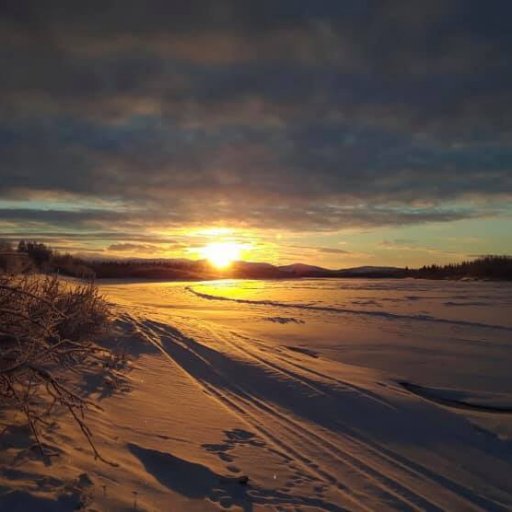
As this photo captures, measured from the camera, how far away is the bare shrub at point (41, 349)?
4266 millimetres

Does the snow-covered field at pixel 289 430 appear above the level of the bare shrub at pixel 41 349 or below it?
below

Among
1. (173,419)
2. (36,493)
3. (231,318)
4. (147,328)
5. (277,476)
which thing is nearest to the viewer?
(36,493)

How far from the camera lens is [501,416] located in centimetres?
715

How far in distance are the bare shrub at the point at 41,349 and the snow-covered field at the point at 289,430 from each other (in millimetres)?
419

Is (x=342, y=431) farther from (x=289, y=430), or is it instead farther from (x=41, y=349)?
(x=41, y=349)

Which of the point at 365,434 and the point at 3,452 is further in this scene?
the point at 365,434

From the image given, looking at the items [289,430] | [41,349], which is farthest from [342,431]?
[41,349]

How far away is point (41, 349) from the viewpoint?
176 inches

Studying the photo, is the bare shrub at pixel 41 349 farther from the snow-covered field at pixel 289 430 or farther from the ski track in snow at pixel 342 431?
the ski track in snow at pixel 342 431

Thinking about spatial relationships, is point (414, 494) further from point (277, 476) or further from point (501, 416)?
point (501, 416)

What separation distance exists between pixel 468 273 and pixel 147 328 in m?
34.5

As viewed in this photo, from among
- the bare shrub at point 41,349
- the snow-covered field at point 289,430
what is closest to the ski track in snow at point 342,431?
the snow-covered field at point 289,430

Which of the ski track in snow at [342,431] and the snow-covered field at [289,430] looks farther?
the ski track in snow at [342,431]

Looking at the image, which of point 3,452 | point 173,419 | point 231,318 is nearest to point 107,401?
point 173,419
